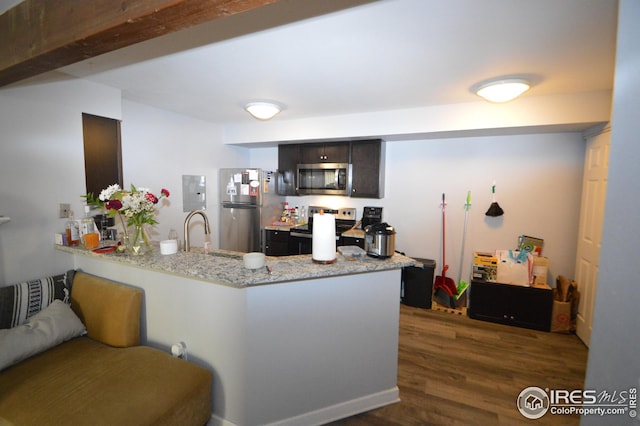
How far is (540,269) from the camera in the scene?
9.81 ft

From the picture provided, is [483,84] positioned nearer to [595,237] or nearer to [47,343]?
[595,237]

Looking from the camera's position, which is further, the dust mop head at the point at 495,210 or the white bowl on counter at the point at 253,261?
the dust mop head at the point at 495,210

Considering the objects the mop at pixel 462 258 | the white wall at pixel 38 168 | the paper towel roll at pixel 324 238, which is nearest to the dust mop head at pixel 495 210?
the mop at pixel 462 258

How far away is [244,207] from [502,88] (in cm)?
331

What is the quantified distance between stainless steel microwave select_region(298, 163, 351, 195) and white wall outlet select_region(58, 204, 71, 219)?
2618 mm

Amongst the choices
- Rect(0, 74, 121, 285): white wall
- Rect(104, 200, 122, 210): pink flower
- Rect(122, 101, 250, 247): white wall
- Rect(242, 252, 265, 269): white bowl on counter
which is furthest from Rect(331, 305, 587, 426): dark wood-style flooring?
Rect(122, 101, 250, 247): white wall

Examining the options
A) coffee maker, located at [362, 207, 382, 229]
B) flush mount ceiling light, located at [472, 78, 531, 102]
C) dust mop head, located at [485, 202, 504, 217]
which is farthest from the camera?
coffee maker, located at [362, 207, 382, 229]

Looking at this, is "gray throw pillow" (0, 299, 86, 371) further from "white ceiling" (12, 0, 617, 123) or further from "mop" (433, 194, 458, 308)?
"mop" (433, 194, 458, 308)

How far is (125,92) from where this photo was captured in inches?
107

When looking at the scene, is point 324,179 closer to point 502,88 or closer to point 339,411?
point 502,88

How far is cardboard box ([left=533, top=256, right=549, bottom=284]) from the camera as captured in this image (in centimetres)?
298

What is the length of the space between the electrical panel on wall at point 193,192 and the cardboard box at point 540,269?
4.27 meters

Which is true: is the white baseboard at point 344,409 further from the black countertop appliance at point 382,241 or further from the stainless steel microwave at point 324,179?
the stainless steel microwave at point 324,179

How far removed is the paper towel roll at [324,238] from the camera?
5.47ft
